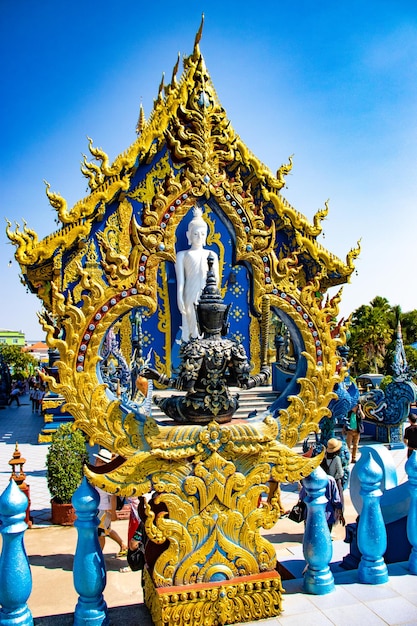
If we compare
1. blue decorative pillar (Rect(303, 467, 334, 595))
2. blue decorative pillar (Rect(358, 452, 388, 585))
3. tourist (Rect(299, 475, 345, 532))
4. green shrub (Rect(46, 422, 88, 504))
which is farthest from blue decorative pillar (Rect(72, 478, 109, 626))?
green shrub (Rect(46, 422, 88, 504))

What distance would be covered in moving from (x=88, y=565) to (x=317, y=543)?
177 cm

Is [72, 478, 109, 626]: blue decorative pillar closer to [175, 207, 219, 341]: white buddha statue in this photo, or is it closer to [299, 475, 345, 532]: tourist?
[299, 475, 345, 532]: tourist

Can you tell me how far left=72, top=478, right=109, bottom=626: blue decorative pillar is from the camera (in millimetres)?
3316

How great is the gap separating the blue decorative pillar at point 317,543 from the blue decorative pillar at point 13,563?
210 cm

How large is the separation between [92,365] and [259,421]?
140cm

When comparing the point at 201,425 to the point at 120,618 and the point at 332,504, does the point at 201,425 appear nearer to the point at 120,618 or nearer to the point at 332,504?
the point at 120,618

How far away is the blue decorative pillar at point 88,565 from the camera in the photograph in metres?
3.32

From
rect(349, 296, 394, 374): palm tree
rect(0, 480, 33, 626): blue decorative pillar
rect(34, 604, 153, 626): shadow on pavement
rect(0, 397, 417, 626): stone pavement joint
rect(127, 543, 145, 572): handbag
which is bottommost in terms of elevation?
rect(0, 397, 417, 626): stone pavement joint

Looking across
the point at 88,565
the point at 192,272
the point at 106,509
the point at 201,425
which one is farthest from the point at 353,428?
the point at 88,565

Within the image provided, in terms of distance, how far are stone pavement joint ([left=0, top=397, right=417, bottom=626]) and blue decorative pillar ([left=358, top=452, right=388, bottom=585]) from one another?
9 centimetres

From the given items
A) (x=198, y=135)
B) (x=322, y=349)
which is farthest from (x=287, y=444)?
(x=198, y=135)

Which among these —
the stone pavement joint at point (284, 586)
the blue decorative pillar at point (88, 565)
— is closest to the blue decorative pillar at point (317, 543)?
the stone pavement joint at point (284, 586)

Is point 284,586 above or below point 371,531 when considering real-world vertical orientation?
below

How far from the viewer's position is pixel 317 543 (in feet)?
13.0
